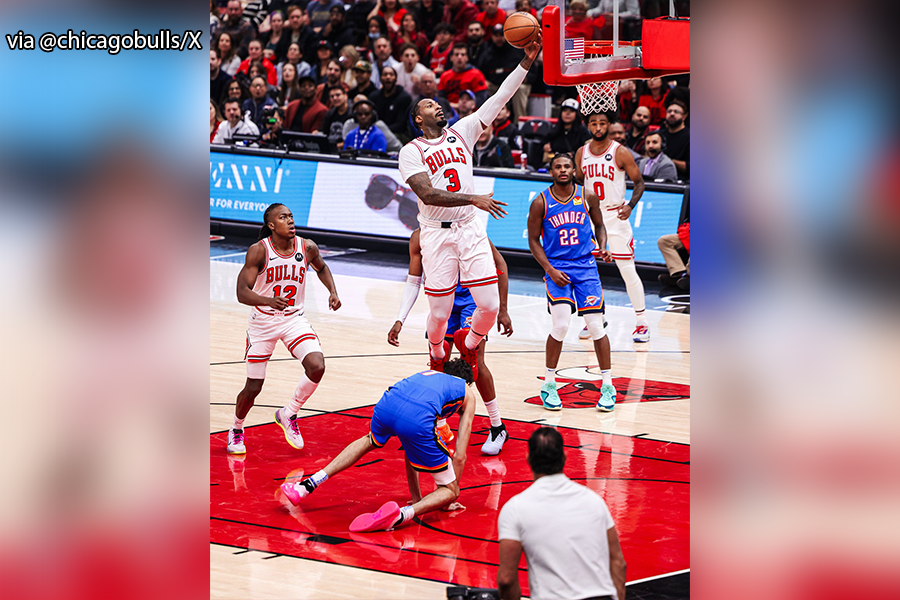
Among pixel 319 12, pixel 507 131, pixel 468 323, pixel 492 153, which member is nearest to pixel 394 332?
pixel 468 323

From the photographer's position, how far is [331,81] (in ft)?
54.9

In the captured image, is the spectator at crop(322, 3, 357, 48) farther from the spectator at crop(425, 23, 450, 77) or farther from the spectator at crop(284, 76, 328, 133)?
the spectator at crop(425, 23, 450, 77)

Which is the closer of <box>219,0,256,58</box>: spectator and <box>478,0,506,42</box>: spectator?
<box>478,0,506,42</box>: spectator

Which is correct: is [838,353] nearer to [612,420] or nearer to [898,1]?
[898,1]

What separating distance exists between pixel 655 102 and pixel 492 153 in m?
2.39

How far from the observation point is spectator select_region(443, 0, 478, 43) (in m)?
17.5

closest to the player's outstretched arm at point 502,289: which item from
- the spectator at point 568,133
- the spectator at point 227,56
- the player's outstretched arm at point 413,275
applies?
the player's outstretched arm at point 413,275

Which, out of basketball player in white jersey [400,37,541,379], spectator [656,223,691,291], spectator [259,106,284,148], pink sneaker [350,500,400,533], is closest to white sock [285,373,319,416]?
basketball player in white jersey [400,37,541,379]

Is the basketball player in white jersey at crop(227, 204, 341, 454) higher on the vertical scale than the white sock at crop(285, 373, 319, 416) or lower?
higher

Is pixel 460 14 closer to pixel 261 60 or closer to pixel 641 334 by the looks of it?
pixel 261 60

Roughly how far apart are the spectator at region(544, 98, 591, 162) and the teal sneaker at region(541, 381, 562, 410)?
6.18m

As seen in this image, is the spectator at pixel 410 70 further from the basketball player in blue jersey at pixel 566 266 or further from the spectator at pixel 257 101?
the basketball player in blue jersey at pixel 566 266

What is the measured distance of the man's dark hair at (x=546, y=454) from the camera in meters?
4.08

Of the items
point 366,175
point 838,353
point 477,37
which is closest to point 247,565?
point 838,353
